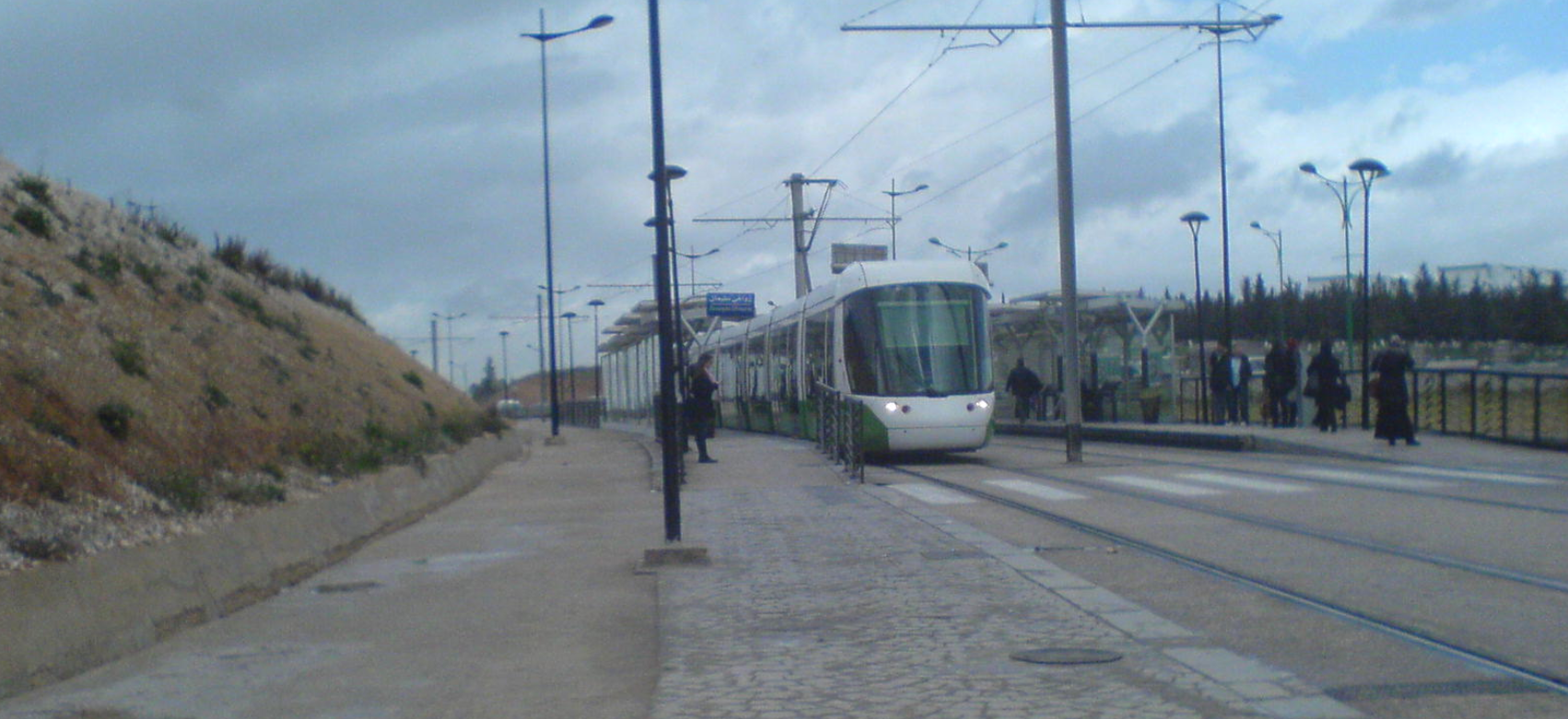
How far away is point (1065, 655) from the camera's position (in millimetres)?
7223

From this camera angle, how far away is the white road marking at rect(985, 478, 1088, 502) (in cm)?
1598

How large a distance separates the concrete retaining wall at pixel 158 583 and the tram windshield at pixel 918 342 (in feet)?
29.4

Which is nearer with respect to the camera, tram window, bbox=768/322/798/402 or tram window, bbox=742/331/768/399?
tram window, bbox=768/322/798/402

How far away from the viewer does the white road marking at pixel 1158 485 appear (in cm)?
1591

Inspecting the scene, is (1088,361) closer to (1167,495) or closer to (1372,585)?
(1167,495)

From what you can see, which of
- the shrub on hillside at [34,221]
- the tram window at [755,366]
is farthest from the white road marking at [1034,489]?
the tram window at [755,366]

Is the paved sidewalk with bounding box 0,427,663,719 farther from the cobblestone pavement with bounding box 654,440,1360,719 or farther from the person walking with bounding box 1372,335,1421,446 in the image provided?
the person walking with bounding box 1372,335,1421,446

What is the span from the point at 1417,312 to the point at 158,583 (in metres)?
75.0

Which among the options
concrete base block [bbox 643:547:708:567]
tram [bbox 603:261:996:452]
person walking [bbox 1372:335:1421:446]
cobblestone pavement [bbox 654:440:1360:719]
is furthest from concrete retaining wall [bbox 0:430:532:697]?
person walking [bbox 1372:335:1421:446]

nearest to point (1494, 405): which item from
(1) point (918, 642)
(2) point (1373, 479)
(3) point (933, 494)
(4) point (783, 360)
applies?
(2) point (1373, 479)

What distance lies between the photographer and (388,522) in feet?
48.9

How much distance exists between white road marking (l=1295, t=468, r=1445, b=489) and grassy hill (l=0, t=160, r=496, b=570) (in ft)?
35.4

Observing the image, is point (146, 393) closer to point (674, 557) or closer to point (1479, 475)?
point (674, 557)

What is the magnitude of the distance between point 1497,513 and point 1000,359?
35.2 metres
